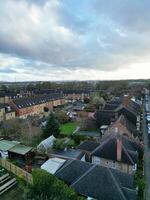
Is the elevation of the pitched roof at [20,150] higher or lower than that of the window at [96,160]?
higher

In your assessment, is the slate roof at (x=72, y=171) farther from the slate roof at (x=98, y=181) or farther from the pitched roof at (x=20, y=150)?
the pitched roof at (x=20, y=150)

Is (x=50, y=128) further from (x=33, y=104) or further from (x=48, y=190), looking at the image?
(x=33, y=104)

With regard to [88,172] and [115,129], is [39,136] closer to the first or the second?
[115,129]

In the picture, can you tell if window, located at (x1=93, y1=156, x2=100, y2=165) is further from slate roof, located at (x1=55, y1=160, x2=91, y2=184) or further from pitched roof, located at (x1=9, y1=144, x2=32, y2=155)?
pitched roof, located at (x1=9, y1=144, x2=32, y2=155)

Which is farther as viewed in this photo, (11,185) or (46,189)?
(11,185)

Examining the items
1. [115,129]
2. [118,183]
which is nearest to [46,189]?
[118,183]

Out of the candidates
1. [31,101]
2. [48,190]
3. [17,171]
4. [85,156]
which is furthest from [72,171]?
[31,101]

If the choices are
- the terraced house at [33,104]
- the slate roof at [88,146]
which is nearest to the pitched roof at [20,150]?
the slate roof at [88,146]
